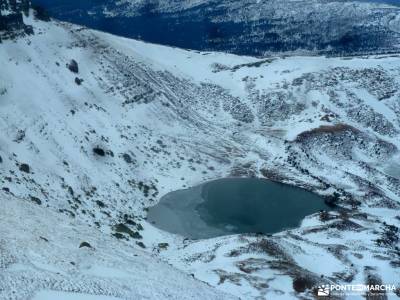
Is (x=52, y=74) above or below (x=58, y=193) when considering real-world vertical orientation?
above

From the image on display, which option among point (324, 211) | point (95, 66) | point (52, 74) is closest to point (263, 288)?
point (324, 211)

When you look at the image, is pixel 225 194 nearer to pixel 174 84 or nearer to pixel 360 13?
pixel 174 84

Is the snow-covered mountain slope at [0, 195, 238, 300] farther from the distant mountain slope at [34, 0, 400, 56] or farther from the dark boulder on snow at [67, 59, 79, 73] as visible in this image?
the distant mountain slope at [34, 0, 400, 56]

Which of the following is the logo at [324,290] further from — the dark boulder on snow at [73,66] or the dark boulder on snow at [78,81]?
the dark boulder on snow at [73,66]

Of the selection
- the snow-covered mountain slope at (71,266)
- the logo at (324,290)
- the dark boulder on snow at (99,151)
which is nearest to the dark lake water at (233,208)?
the dark boulder on snow at (99,151)

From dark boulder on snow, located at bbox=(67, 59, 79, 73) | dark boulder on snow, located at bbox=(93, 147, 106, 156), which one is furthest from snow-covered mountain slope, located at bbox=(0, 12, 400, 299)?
dark boulder on snow, located at bbox=(93, 147, 106, 156)

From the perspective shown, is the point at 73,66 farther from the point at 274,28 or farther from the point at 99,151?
the point at 274,28
